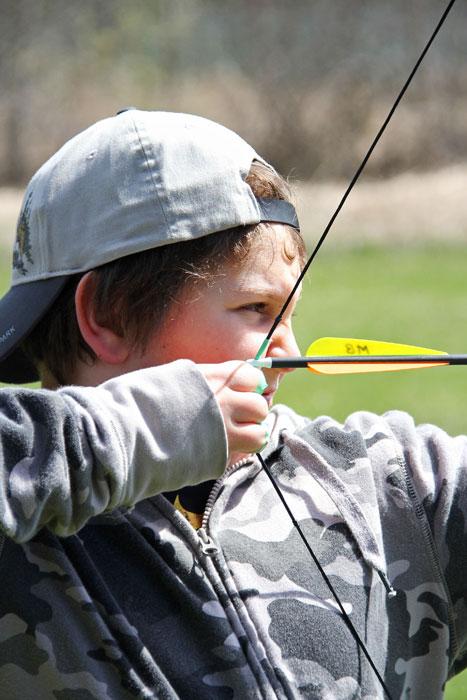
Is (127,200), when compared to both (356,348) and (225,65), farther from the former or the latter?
(225,65)

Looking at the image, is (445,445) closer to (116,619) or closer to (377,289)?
(116,619)

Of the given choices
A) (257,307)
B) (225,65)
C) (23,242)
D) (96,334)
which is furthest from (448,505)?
(225,65)

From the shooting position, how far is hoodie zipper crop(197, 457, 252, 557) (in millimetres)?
1213

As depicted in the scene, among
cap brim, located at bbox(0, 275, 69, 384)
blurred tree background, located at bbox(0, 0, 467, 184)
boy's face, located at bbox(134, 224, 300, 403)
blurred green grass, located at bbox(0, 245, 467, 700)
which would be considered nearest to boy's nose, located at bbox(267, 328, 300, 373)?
boy's face, located at bbox(134, 224, 300, 403)

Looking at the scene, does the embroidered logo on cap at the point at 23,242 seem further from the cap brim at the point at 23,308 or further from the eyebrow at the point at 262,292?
the eyebrow at the point at 262,292

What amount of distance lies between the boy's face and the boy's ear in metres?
0.03

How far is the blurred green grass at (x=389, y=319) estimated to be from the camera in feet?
15.7

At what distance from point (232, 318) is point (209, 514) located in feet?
0.67

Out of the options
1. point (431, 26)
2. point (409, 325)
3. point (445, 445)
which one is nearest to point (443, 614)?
point (445, 445)

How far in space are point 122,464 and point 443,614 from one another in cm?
47

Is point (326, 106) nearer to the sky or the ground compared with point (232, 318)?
nearer to the ground

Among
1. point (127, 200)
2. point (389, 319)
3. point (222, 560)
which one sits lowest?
point (389, 319)

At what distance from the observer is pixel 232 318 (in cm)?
126

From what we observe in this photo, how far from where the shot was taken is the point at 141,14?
11.5m
